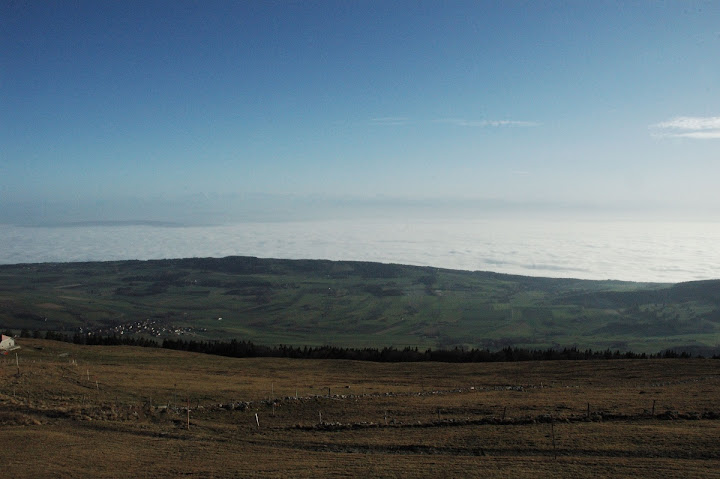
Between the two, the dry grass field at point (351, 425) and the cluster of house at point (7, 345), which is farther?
the cluster of house at point (7, 345)

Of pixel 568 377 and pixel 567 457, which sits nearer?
pixel 567 457

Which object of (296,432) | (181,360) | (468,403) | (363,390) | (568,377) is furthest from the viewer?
(181,360)

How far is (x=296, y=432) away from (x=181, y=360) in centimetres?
4935

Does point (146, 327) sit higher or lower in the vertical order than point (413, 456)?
lower

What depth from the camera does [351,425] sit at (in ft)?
106

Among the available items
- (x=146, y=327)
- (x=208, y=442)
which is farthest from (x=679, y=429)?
(x=146, y=327)

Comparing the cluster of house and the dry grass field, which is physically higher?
the dry grass field

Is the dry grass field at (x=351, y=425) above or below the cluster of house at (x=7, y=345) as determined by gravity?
above

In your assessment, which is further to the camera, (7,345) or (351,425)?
(7,345)

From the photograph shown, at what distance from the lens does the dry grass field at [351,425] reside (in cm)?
2297

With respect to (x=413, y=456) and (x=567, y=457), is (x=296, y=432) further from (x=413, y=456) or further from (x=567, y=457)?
(x=567, y=457)

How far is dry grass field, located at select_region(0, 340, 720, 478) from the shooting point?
2297cm

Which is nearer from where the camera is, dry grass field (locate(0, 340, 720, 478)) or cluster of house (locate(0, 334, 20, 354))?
dry grass field (locate(0, 340, 720, 478))

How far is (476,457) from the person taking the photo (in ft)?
80.7
